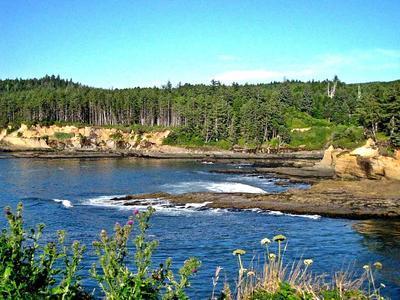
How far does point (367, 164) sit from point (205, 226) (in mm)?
30215

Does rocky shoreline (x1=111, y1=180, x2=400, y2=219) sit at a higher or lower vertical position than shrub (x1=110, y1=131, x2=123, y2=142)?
lower

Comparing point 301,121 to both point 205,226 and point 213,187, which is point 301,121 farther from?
point 205,226

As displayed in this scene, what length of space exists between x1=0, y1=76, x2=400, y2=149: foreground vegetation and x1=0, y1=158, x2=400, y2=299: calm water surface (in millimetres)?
63000

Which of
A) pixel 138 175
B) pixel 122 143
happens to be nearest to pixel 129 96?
pixel 122 143

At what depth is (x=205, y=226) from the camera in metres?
42.7

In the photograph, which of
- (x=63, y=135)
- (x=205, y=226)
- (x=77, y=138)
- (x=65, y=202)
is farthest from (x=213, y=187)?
(x=63, y=135)

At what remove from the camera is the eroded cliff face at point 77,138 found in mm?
149000

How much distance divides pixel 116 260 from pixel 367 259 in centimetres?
2505

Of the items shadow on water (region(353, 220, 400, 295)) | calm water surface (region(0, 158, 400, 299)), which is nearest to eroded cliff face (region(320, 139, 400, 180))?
calm water surface (region(0, 158, 400, 299))

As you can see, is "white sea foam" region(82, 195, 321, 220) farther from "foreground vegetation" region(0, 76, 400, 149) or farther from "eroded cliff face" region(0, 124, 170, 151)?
"eroded cliff face" region(0, 124, 170, 151)

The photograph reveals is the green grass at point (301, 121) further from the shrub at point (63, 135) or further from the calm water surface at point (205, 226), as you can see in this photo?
the calm water surface at point (205, 226)

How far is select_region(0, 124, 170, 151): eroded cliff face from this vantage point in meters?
149

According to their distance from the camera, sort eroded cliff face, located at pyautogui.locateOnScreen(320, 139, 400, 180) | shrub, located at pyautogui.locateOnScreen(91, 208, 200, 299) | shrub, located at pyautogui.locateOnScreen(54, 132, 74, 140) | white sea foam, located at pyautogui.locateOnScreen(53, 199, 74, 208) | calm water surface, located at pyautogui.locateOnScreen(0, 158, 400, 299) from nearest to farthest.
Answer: shrub, located at pyautogui.locateOnScreen(91, 208, 200, 299) → calm water surface, located at pyautogui.locateOnScreen(0, 158, 400, 299) → white sea foam, located at pyautogui.locateOnScreen(53, 199, 74, 208) → eroded cliff face, located at pyautogui.locateOnScreen(320, 139, 400, 180) → shrub, located at pyautogui.locateOnScreen(54, 132, 74, 140)

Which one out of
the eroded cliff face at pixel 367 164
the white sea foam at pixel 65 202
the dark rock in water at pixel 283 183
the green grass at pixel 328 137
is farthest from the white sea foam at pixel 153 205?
the green grass at pixel 328 137
